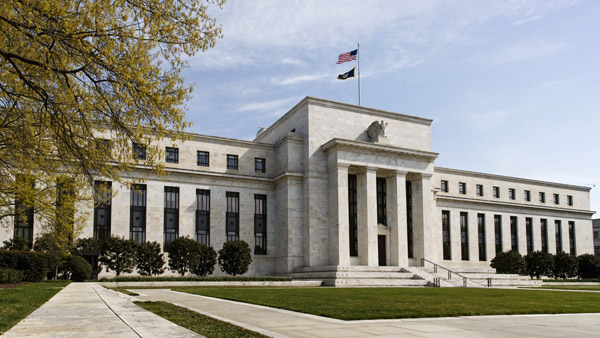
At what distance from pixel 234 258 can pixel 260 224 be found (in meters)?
7.79

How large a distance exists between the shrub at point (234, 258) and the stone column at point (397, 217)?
1556cm

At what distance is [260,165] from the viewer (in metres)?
55.7

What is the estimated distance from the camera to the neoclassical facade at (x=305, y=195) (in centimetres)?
4981

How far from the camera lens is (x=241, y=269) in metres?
47.0

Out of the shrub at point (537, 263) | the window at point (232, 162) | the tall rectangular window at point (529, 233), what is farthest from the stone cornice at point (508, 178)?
the window at point (232, 162)

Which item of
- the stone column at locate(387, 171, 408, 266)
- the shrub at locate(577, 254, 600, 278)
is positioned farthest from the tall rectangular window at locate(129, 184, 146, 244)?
the shrub at locate(577, 254, 600, 278)

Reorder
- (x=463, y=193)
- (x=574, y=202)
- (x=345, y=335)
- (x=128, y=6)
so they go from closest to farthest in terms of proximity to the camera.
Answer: (x=345, y=335)
(x=128, y=6)
(x=463, y=193)
(x=574, y=202)

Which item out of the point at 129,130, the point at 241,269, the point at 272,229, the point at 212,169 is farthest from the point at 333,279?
the point at 129,130

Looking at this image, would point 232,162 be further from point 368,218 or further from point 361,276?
point 361,276

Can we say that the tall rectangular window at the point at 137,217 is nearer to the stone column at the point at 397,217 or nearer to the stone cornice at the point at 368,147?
the stone cornice at the point at 368,147

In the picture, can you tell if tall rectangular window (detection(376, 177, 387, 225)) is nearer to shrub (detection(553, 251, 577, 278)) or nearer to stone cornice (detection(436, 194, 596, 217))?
stone cornice (detection(436, 194, 596, 217))

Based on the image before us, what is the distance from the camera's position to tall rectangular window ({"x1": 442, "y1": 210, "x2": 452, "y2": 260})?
211 ft

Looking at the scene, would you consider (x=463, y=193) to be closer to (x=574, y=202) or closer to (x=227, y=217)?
(x=574, y=202)

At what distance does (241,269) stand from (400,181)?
19.0m
